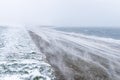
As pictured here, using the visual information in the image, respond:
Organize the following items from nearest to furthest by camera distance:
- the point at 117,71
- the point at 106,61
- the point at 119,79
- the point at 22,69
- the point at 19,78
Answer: the point at 19,78
the point at 119,79
the point at 22,69
the point at 117,71
the point at 106,61

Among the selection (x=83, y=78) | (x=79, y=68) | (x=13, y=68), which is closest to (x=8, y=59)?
(x=13, y=68)

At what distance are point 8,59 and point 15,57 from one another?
1.06 meters

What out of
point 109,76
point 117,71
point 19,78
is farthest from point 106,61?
point 19,78

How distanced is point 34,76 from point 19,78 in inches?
38.0

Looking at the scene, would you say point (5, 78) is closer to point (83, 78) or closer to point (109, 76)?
point (83, 78)

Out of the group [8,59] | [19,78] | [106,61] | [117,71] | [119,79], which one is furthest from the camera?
[106,61]

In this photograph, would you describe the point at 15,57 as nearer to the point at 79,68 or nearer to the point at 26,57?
the point at 26,57

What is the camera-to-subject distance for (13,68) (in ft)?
63.3

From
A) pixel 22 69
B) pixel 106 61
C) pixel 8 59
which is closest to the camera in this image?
pixel 22 69

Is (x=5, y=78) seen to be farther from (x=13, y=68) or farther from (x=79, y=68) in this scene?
(x=79, y=68)

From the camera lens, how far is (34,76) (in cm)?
1684

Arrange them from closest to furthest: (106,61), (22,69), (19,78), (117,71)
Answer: (19,78) → (22,69) → (117,71) → (106,61)

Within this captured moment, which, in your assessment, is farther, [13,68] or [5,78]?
[13,68]

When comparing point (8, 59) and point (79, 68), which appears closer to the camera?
point (79, 68)
